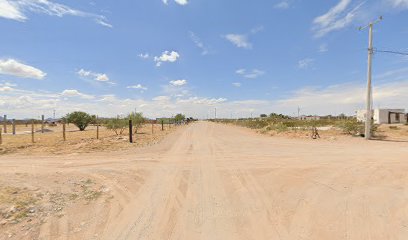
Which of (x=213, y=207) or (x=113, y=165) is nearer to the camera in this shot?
(x=213, y=207)

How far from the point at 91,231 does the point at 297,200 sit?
4341mm

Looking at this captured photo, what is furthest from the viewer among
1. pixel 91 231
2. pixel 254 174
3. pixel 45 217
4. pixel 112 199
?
pixel 254 174

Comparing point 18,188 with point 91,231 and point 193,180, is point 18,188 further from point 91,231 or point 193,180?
point 193,180

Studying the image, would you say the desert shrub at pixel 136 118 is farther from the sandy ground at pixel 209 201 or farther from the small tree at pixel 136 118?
the sandy ground at pixel 209 201

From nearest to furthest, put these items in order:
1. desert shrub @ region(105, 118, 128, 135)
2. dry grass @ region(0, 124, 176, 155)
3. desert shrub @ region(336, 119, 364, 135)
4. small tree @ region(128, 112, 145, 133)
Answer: dry grass @ region(0, 124, 176, 155) < desert shrub @ region(336, 119, 364, 135) < desert shrub @ region(105, 118, 128, 135) < small tree @ region(128, 112, 145, 133)

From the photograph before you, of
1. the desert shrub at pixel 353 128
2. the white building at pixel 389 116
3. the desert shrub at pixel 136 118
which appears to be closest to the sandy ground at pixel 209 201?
the desert shrub at pixel 353 128

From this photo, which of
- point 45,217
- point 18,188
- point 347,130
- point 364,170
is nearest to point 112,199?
point 45,217

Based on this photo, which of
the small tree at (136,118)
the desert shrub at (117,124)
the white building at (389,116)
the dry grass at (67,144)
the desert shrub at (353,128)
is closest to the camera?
the dry grass at (67,144)

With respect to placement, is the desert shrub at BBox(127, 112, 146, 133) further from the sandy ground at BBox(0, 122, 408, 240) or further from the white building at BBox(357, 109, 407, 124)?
the white building at BBox(357, 109, 407, 124)

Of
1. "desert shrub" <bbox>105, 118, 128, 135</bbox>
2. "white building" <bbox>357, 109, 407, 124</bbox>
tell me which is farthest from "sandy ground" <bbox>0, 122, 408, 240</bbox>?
"white building" <bbox>357, 109, 407, 124</bbox>

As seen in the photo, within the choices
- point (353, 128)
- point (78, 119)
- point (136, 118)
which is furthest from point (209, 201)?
point (78, 119)

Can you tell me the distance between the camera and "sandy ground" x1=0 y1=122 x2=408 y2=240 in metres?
4.73

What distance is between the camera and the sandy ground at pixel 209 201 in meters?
4.73

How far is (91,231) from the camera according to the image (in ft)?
15.8
